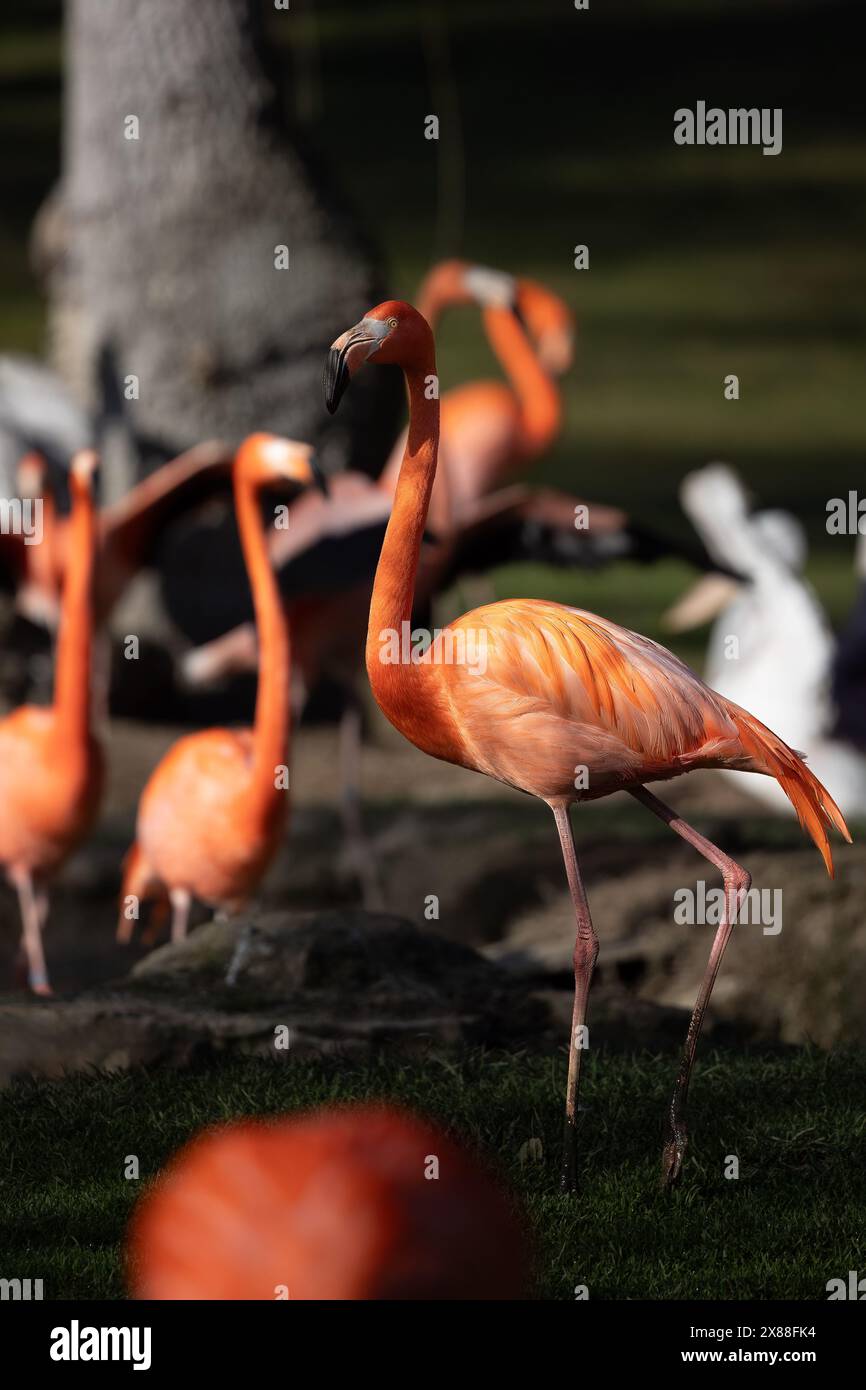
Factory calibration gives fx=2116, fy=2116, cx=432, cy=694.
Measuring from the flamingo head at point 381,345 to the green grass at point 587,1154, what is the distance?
1256 mm

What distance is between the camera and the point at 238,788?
4879 mm

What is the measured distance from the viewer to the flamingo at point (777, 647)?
7438 millimetres

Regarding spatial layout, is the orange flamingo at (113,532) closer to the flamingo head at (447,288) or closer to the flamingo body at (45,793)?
the flamingo body at (45,793)

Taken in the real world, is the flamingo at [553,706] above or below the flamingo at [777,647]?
below

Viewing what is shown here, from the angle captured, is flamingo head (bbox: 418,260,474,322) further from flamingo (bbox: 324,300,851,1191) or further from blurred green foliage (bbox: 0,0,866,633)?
blurred green foliage (bbox: 0,0,866,633)

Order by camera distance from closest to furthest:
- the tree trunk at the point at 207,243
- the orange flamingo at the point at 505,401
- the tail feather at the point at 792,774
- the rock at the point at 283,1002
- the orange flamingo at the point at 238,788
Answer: the tail feather at the point at 792,774, the rock at the point at 283,1002, the orange flamingo at the point at 238,788, the orange flamingo at the point at 505,401, the tree trunk at the point at 207,243

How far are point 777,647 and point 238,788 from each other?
3.19 meters

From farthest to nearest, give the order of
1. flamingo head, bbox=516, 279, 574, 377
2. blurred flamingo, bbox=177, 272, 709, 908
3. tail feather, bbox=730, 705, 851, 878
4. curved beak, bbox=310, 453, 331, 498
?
flamingo head, bbox=516, 279, 574, 377 < blurred flamingo, bbox=177, 272, 709, 908 < curved beak, bbox=310, 453, 331, 498 < tail feather, bbox=730, 705, 851, 878

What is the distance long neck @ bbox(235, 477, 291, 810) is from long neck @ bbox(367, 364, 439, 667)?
1.47 m

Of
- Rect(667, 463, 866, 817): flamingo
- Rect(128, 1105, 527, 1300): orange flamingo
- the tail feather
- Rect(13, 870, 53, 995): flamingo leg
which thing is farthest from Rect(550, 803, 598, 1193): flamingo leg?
Rect(667, 463, 866, 817): flamingo

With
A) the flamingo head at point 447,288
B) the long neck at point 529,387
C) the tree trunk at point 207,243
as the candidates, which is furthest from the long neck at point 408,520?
the tree trunk at point 207,243

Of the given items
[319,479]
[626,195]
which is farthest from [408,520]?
[626,195]

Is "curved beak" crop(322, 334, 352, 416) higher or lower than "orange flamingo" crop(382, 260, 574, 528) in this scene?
lower

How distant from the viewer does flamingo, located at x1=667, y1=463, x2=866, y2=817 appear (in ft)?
24.4
